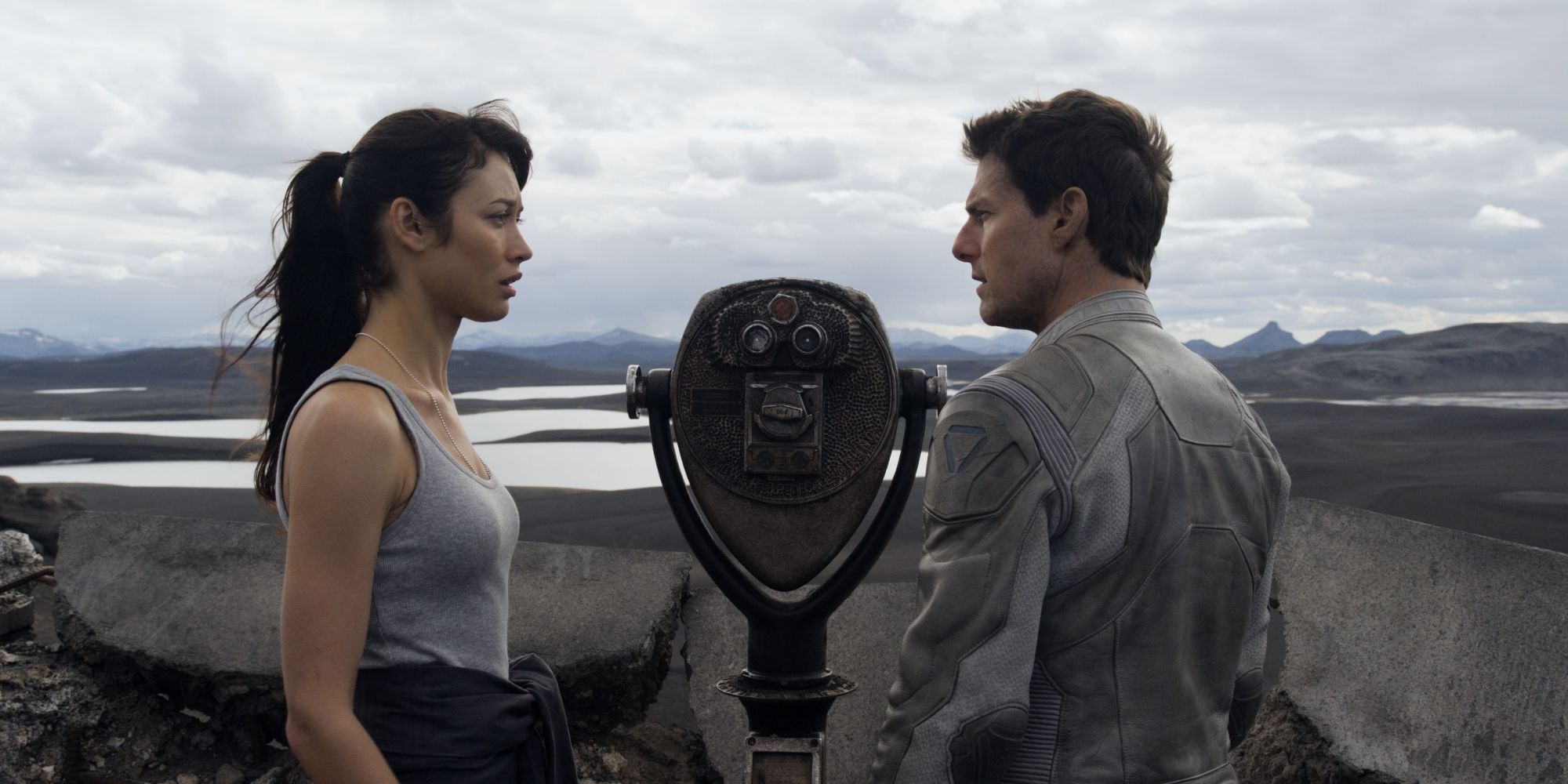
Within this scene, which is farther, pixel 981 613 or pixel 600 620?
pixel 600 620

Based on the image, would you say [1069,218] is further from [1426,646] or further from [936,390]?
[1426,646]

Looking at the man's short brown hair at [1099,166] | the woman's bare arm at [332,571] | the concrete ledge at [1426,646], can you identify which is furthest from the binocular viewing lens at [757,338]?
the concrete ledge at [1426,646]

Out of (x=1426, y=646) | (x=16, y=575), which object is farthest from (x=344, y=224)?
(x=16, y=575)

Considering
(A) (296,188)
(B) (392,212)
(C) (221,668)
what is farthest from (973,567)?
(C) (221,668)

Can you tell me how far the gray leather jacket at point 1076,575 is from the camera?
1.44 metres

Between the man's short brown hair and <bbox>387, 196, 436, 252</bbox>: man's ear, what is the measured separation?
791mm

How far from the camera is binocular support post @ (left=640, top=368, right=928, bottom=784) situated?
7.71 feet

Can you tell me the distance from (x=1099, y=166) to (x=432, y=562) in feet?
3.30

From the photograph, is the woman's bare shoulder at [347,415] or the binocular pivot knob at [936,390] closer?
the woman's bare shoulder at [347,415]

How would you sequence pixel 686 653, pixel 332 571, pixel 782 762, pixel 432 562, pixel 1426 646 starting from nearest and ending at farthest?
pixel 332 571
pixel 432 562
pixel 782 762
pixel 1426 646
pixel 686 653

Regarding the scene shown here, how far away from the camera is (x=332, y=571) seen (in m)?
1.36

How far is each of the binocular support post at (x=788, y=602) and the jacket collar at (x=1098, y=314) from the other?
73 cm

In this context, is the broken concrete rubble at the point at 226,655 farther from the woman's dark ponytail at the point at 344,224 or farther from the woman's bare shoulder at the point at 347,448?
the woman's bare shoulder at the point at 347,448

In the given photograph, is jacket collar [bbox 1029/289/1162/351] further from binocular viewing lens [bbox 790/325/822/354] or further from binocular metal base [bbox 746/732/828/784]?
binocular metal base [bbox 746/732/828/784]
